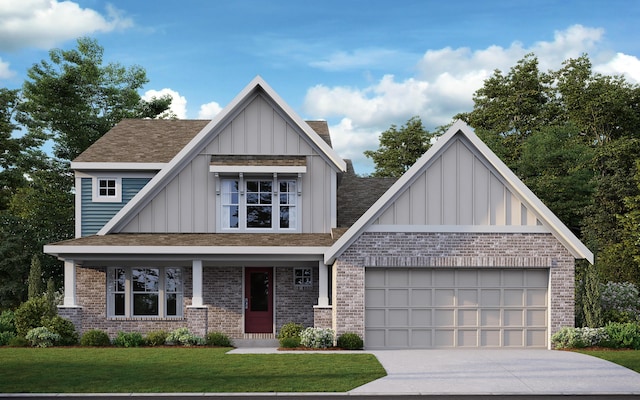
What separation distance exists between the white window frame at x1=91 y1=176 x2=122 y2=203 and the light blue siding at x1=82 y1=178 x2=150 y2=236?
0.11 metres

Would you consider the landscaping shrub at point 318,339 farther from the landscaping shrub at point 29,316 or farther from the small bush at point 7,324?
the small bush at point 7,324

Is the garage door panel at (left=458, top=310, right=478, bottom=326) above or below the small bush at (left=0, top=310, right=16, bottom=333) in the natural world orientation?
above

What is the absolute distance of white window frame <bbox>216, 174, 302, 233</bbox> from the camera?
24875 millimetres

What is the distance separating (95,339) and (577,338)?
577 inches

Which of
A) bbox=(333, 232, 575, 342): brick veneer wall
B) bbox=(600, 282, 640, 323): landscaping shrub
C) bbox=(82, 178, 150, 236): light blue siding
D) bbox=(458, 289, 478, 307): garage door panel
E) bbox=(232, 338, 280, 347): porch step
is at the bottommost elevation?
bbox=(232, 338, 280, 347): porch step

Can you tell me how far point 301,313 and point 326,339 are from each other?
3.80 metres

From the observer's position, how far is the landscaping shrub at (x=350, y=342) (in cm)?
2122

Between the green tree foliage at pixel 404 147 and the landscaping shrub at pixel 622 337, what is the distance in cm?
3569

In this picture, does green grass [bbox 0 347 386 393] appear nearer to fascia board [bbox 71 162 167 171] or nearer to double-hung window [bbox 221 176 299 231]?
double-hung window [bbox 221 176 299 231]

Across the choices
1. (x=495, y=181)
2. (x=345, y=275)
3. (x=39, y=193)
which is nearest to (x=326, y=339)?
(x=345, y=275)

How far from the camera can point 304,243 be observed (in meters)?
23.2

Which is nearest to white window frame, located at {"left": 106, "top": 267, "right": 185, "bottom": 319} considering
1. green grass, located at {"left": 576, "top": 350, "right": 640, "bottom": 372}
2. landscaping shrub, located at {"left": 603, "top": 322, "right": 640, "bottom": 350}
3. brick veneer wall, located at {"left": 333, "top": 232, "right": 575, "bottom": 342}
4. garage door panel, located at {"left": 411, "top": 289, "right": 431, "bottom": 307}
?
brick veneer wall, located at {"left": 333, "top": 232, "right": 575, "bottom": 342}

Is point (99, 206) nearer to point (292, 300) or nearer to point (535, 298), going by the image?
point (292, 300)

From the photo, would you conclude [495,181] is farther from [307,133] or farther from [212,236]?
[212,236]
